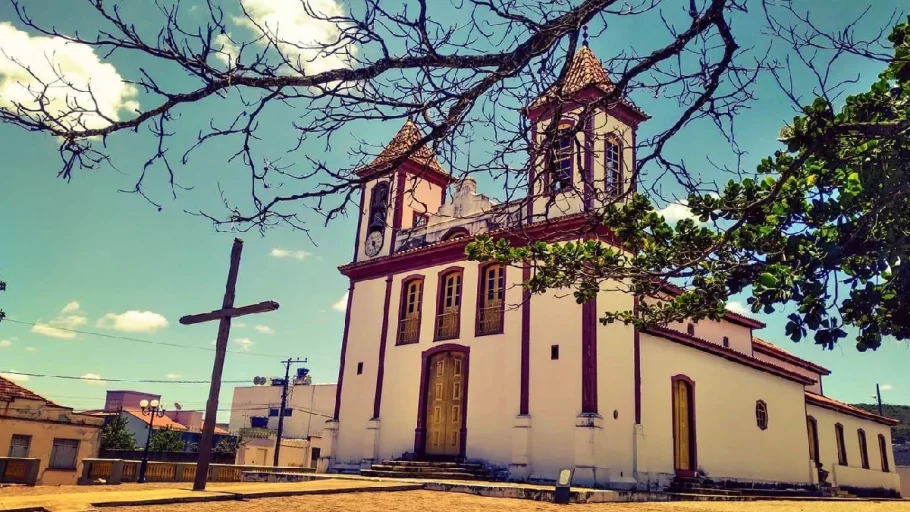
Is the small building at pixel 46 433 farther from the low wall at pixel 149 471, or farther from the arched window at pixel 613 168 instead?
the arched window at pixel 613 168

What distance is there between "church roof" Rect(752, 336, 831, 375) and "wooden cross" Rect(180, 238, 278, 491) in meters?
18.7

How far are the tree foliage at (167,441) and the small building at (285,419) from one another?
430 centimetres

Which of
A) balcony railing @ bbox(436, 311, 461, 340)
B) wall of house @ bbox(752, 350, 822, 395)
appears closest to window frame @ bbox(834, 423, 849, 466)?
wall of house @ bbox(752, 350, 822, 395)

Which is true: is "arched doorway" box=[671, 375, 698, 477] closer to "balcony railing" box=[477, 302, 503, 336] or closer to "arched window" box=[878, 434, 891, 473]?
"balcony railing" box=[477, 302, 503, 336]

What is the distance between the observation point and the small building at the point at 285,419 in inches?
1588

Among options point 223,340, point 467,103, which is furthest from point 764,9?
point 223,340

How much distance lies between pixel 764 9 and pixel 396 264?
15240 mm

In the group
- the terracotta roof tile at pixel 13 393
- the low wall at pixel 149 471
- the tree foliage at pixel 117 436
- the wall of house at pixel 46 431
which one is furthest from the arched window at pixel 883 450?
the tree foliage at pixel 117 436

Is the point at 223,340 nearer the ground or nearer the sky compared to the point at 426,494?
nearer the sky

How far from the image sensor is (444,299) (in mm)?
17422

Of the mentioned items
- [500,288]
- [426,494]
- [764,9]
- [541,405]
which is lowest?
[426,494]

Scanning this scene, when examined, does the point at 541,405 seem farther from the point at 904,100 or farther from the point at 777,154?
the point at 904,100

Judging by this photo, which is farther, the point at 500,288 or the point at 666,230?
the point at 500,288

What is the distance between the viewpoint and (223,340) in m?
9.82
